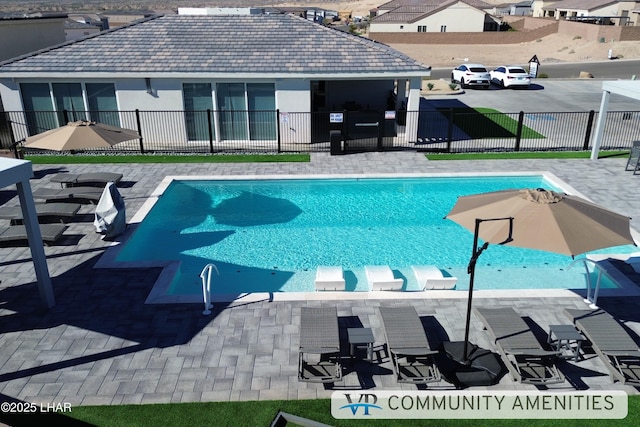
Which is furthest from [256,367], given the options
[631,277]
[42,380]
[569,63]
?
[569,63]

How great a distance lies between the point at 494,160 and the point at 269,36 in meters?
11.2

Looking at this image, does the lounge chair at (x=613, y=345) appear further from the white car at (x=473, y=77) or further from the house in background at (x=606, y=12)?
the house in background at (x=606, y=12)

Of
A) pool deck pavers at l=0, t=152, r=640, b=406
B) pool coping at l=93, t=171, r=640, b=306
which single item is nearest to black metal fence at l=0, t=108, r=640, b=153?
pool coping at l=93, t=171, r=640, b=306

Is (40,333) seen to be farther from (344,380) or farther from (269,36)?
(269,36)

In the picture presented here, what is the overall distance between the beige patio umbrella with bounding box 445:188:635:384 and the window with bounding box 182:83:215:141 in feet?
49.3

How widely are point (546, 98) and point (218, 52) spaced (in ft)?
70.7

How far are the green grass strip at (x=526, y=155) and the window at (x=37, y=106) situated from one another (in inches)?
617

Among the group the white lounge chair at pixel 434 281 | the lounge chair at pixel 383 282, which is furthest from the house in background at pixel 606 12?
the lounge chair at pixel 383 282

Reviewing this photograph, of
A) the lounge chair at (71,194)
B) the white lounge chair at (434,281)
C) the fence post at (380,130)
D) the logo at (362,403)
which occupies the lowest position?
the logo at (362,403)

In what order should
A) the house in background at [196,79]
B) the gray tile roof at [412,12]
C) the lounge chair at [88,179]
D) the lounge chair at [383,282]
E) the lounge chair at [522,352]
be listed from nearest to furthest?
the lounge chair at [522,352]
the lounge chair at [383,282]
the lounge chair at [88,179]
the house in background at [196,79]
the gray tile roof at [412,12]

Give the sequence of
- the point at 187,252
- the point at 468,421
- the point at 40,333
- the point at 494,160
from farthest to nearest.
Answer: the point at 494,160 < the point at 187,252 < the point at 40,333 < the point at 468,421

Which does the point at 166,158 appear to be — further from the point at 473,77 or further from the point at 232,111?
the point at 473,77

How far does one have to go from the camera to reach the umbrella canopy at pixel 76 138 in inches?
537

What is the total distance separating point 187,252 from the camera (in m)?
13.8
